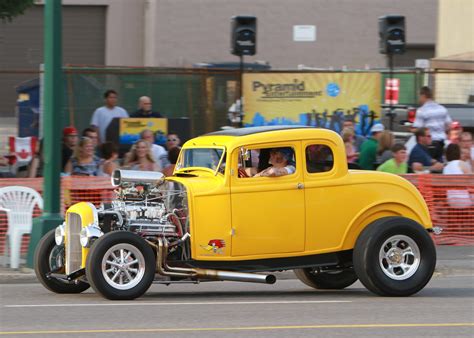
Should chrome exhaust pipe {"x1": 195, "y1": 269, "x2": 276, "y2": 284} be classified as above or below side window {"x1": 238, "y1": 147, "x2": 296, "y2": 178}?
below

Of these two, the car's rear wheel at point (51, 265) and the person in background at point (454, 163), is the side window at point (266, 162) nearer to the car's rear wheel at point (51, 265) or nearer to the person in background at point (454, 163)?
the car's rear wheel at point (51, 265)

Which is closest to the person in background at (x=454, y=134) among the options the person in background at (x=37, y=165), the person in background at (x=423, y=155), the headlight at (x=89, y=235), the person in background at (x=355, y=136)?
the person in background at (x=423, y=155)

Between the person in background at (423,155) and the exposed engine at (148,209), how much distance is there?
685cm

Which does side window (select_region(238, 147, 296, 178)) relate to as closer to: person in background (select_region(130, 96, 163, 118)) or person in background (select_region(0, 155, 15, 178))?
person in background (select_region(0, 155, 15, 178))

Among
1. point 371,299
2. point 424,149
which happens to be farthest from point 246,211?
point 424,149

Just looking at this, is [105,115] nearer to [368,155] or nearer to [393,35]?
[368,155]

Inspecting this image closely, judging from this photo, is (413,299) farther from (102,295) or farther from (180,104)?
(180,104)

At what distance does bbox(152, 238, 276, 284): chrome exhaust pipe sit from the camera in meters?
11.1

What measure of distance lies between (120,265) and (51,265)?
50.2 inches

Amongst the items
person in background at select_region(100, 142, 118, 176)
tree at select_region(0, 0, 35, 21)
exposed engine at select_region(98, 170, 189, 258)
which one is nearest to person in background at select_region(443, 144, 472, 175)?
person in background at select_region(100, 142, 118, 176)

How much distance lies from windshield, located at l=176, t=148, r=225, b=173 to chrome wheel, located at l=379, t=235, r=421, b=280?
1.92m

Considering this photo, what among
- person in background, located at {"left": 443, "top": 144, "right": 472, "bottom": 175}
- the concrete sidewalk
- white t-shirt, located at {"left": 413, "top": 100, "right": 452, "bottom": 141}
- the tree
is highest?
the tree

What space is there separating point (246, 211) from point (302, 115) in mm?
9293

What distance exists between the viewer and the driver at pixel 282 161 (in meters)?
11.4
